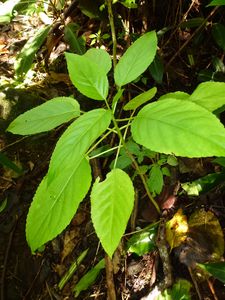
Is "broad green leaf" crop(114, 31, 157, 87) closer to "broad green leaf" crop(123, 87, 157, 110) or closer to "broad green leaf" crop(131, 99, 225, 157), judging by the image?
"broad green leaf" crop(123, 87, 157, 110)

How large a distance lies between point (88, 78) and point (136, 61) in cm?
18

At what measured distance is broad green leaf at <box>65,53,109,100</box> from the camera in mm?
931

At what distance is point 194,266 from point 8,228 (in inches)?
42.7

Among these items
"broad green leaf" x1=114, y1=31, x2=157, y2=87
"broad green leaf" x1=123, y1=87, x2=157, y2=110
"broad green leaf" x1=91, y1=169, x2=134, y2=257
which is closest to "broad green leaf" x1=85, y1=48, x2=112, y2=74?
"broad green leaf" x1=114, y1=31, x2=157, y2=87

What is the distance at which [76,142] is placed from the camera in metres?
0.81

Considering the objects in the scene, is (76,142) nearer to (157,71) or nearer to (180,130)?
(180,130)

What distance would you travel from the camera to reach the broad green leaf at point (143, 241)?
1462 millimetres

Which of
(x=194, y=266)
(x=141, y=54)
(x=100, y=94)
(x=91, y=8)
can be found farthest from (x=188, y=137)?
(x=91, y=8)

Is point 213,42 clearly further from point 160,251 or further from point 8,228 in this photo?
point 8,228

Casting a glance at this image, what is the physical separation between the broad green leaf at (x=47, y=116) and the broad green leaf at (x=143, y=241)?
76 centimetres

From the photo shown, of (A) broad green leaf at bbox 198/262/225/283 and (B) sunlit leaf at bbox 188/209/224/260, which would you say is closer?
(A) broad green leaf at bbox 198/262/225/283

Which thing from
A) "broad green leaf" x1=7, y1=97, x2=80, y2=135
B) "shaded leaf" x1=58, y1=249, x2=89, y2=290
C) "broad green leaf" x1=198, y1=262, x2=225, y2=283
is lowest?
"shaded leaf" x1=58, y1=249, x2=89, y2=290

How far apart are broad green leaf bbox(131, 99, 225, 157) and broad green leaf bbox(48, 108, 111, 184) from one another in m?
0.09

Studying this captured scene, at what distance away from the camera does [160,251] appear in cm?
143
